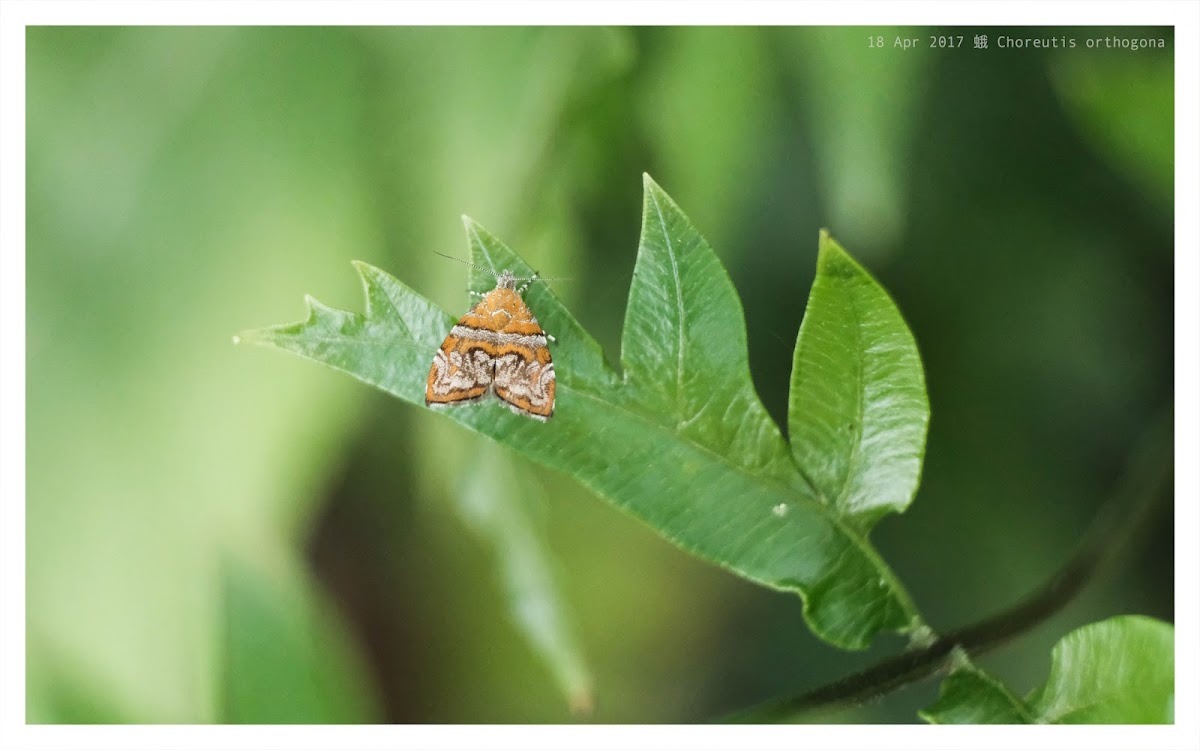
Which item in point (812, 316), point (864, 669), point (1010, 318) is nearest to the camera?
point (812, 316)

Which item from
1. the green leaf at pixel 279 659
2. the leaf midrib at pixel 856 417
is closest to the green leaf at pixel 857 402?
the leaf midrib at pixel 856 417

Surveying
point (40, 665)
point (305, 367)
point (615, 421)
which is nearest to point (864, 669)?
point (615, 421)

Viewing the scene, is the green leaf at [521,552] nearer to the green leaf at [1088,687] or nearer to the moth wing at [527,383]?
the moth wing at [527,383]

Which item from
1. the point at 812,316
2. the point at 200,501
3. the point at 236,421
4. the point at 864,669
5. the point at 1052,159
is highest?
the point at 1052,159

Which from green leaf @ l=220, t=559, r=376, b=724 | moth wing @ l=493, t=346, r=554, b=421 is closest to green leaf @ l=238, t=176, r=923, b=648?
moth wing @ l=493, t=346, r=554, b=421

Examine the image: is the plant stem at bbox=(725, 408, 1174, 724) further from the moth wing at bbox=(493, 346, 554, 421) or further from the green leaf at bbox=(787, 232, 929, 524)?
the moth wing at bbox=(493, 346, 554, 421)
